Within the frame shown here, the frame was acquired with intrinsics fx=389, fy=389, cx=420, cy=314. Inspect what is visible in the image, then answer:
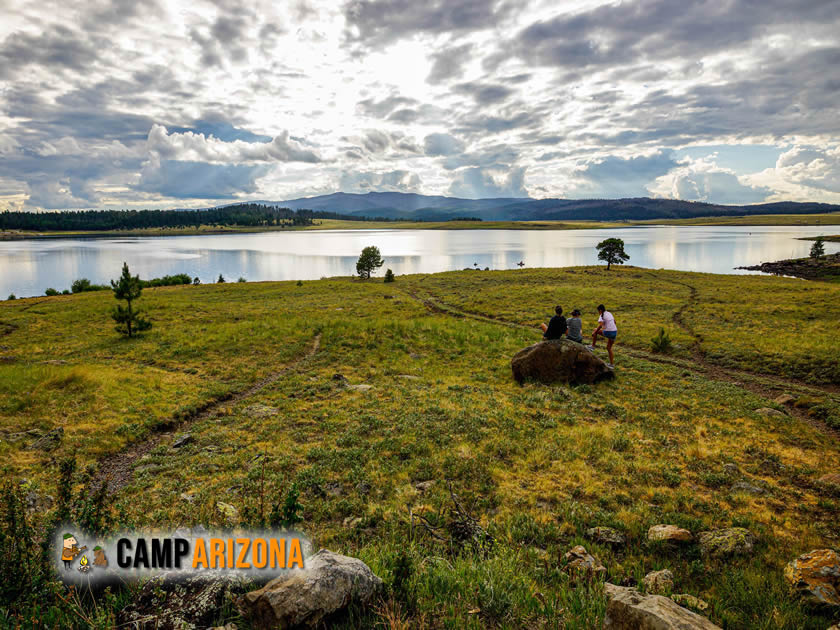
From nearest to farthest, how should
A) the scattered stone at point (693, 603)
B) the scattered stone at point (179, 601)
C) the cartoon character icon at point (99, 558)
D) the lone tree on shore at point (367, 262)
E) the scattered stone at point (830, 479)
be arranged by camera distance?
the scattered stone at point (179, 601) → the cartoon character icon at point (99, 558) → the scattered stone at point (693, 603) → the scattered stone at point (830, 479) → the lone tree on shore at point (367, 262)

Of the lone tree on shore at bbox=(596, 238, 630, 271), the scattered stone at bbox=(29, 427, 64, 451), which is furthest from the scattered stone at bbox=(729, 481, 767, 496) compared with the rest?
the lone tree on shore at bbox=(596, 238, 630, 271)

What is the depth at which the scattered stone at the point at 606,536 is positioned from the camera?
26.7 ft

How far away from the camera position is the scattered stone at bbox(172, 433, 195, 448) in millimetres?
13828

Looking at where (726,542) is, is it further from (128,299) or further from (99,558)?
(128,299)

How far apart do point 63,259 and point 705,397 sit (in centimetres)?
18993

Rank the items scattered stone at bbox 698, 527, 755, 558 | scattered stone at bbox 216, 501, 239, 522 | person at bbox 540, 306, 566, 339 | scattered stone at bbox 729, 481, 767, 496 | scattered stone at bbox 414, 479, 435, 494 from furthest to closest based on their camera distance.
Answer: person at bbox 540, 306, 566, 339, scattered stone at bbox 414, 479, 435, 494, scattered stone at bbox 729, 481, 767, 496, scattered stone at bbox 216, 501, 239, 522, scattered stone at bbox 698, 527, 755, 558

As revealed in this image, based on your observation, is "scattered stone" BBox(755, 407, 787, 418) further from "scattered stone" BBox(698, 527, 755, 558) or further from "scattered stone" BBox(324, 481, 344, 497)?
"scattered stone" BBox(324, 481, 344, 497)

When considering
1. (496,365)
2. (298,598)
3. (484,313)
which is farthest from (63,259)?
(298,598)

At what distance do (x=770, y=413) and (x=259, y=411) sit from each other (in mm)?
21357

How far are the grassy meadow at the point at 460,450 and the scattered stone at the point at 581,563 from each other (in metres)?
0.27

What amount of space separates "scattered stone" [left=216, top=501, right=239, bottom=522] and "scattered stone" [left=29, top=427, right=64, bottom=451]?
7.98 metres

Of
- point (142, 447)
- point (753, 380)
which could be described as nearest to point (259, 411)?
point (142, 447)

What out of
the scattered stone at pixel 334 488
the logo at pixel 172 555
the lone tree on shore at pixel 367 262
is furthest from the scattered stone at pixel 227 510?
the lone tree on shore at pixel 367 262

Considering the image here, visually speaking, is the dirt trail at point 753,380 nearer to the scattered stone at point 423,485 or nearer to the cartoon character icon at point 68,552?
the scattered stone at point 423,485
